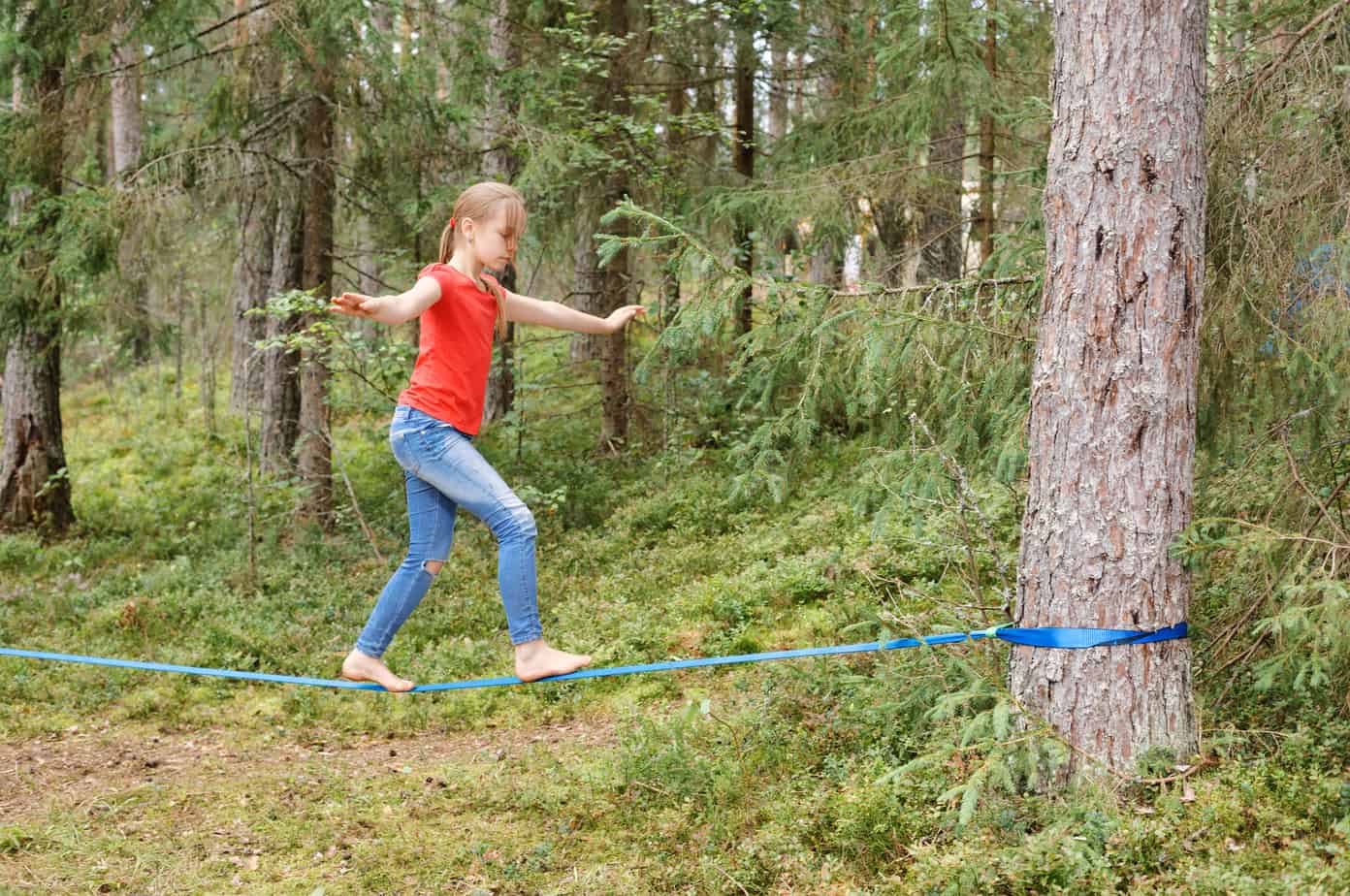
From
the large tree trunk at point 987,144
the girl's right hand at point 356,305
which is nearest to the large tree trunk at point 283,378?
the large tree trunk at point 987,144

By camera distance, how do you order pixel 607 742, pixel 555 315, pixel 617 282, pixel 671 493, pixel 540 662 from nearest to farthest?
1. pixel 540 662
2. pixel 555 315
3. pixel 607 742
4. pixel 671 493
5. pixel 617 282

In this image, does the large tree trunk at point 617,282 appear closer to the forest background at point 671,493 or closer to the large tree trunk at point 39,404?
the forest background at point 671,493

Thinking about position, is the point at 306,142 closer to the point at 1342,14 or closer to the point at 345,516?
the point at 345,516

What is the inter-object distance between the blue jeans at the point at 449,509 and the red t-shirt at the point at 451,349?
0.06 meters

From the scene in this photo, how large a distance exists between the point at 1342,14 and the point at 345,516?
936 cm

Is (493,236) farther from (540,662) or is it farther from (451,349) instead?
(540,662)

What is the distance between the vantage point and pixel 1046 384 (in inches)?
172

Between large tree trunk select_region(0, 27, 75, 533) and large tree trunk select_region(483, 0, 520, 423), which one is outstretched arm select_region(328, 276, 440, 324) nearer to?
large tree trunk select_region(483, 0, 520, 423)

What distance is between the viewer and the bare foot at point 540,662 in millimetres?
4969

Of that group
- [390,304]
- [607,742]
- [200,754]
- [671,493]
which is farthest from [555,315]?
[671,493]

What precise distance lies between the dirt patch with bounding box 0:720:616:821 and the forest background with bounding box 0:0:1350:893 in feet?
0.14

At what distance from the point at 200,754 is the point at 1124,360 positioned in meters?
5.29

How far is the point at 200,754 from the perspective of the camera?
21.1 feet

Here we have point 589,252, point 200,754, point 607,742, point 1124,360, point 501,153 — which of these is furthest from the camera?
point 589,252
